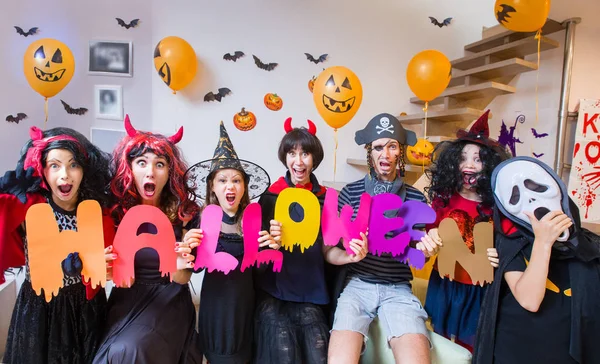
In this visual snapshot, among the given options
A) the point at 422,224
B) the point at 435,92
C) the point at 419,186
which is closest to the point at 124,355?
the point at 422,224

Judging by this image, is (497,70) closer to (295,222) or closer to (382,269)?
(382,269)

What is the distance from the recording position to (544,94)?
3.72 metres

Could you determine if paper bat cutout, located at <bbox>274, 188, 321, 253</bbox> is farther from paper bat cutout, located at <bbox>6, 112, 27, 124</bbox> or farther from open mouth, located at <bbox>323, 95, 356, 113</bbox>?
paper bat cutout, located at <bbox>6, 112, 27, 124</bbox>

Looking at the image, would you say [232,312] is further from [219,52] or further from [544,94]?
[544,94]

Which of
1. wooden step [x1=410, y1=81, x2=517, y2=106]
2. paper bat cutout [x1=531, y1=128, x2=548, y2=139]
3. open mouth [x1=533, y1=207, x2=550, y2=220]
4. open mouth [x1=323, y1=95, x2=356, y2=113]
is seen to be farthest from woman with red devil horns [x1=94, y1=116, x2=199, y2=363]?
paper bat cutout [x1=531, y1=128, x2=548, y2=139]

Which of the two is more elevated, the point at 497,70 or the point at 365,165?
the point at 497,70

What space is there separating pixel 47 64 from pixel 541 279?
327 cm

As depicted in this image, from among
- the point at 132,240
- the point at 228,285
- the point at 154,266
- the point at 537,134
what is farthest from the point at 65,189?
the point at 537,134

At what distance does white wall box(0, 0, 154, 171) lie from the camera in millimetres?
3113

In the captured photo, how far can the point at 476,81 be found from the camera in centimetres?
369

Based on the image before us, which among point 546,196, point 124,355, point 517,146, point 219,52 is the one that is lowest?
point 124,355

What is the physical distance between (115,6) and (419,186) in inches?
126

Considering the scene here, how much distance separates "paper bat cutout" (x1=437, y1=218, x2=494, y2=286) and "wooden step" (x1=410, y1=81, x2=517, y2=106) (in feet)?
7.18

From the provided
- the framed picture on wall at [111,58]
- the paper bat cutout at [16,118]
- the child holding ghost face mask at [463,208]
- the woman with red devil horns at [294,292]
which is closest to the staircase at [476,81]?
the child holding ghost face mask at [463,208]
